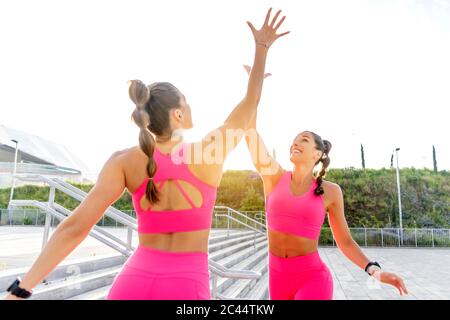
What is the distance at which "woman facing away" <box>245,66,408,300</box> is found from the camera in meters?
2.27

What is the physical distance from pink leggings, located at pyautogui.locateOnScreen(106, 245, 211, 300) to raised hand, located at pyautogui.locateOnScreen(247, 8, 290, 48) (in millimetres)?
817

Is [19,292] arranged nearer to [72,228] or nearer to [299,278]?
[72,228]

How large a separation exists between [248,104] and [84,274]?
428 centimetres

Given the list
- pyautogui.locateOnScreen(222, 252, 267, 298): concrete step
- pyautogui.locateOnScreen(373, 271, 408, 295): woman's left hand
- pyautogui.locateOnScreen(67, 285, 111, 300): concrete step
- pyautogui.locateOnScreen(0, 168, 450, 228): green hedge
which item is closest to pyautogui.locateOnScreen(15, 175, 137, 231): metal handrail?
pyautogui.locateOnScreen(67, 285, 111, 300): concrete step

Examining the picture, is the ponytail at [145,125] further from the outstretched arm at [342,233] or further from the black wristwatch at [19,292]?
the outstretched arm at [342,233]

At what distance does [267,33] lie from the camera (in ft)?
4.83

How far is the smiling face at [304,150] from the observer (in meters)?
2.58

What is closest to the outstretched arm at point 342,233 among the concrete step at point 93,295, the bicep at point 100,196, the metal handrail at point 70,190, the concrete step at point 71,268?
the bicep at point 100,196

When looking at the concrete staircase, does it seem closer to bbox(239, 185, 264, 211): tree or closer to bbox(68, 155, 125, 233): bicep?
bbox(68, 155, 125, 233): bicep

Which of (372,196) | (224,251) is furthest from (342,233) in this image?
(372,196)

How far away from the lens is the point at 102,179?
3.97ft

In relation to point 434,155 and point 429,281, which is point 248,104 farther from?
point 434,155

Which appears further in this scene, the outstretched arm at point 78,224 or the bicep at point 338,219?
the bicep at point 338,219

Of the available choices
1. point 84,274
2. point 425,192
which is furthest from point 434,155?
point 84,274
